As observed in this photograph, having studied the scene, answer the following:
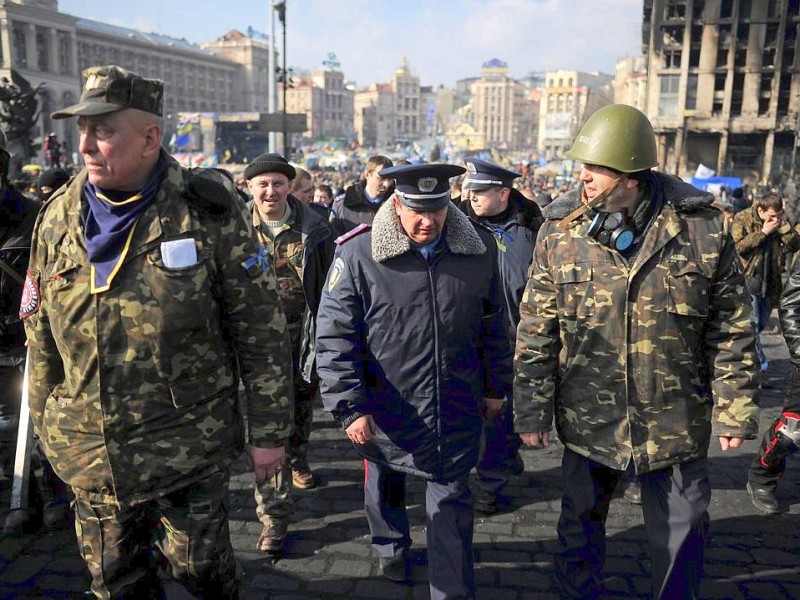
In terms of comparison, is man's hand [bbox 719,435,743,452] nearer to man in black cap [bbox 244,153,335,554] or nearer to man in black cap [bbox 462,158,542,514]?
man in black cap [bbox 462,158,542,514]

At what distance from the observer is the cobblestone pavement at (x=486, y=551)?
3443 mm

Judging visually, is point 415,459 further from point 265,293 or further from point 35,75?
point 35,75

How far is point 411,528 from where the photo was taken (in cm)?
413

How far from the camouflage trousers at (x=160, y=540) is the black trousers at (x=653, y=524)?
144 cm

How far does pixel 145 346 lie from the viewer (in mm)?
2303

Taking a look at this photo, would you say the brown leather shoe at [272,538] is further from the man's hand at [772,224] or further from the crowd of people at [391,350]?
the man's hand at [772,224]

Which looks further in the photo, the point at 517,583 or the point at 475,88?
the point at 475,88

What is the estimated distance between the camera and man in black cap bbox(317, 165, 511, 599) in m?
3.04

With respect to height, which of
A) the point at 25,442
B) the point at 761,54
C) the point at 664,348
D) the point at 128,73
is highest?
the point at 761,54

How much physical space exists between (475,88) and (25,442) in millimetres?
181056

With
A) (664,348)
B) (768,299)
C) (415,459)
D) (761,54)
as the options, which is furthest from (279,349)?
(761,54)

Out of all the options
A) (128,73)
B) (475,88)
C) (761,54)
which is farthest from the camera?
(475,88)

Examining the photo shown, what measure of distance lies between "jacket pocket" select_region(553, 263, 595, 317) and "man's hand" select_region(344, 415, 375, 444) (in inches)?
38.6

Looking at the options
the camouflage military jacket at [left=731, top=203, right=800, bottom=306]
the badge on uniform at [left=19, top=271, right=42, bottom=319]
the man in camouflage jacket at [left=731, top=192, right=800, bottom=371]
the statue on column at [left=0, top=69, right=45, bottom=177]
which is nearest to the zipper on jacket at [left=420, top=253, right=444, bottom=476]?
the badge on uniform at [left=19, top=271, right=42, bottom=319]
